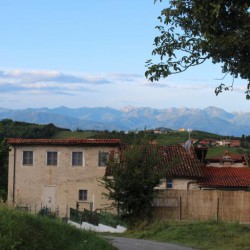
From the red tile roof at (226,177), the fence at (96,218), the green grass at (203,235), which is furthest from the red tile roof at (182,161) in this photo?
the green grass at (203,235)

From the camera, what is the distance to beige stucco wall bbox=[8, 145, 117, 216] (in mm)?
46250

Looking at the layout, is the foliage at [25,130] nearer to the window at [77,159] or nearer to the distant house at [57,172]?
the distant house at [57,172]

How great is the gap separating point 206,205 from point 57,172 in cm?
1922

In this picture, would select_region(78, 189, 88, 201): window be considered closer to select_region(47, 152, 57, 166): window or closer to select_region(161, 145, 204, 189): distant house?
select_region(47, 152, 57, 166): window

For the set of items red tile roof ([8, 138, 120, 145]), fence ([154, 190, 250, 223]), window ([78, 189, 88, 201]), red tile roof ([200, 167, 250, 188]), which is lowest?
window ([78, 189, 88, 201])

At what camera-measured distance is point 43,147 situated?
155 ft

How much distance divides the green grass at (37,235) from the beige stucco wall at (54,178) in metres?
32.6

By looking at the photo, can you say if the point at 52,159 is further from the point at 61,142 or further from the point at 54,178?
the point at 61,142

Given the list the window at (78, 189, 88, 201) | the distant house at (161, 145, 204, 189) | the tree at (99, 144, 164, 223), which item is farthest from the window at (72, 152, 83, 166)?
the tree at (99, 144, 164, 223)

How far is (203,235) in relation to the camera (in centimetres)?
2059

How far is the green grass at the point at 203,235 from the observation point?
1792cm

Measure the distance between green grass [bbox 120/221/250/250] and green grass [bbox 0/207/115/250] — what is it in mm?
5877

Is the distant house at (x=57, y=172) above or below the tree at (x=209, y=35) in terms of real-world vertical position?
below

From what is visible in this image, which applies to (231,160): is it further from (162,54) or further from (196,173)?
(162,54)
